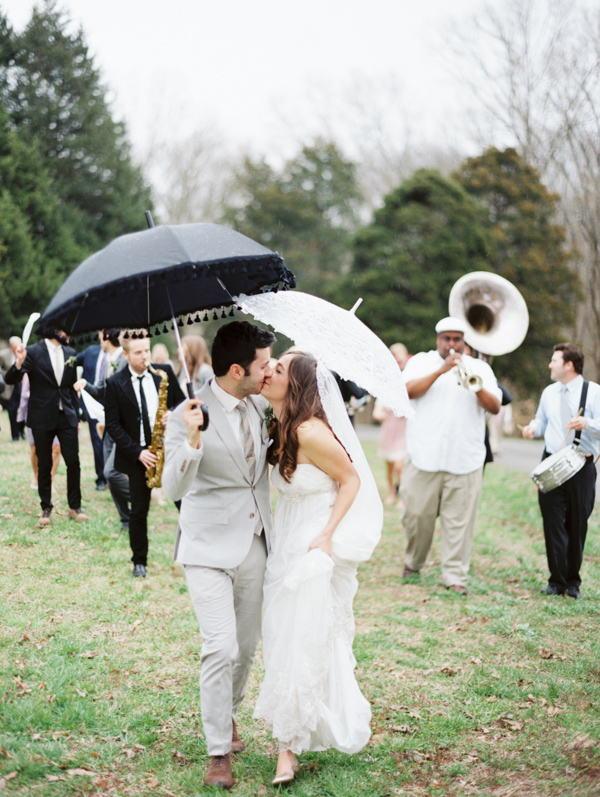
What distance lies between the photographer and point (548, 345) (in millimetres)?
28859

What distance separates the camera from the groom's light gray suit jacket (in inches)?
147

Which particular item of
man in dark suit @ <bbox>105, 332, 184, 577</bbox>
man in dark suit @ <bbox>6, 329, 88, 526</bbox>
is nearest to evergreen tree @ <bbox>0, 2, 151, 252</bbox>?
man in dark suit @ <bbox>6, 329, 88, 526</bbox>

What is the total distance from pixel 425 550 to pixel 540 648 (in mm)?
2167

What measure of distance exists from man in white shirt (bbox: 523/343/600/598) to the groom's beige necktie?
13.0 ft

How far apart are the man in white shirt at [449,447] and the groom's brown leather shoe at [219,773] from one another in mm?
4076

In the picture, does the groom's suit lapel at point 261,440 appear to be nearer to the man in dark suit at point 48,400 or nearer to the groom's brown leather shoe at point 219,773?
the groom's brown leather shoe at point 219,773

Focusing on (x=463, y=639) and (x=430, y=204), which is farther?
(x=430, y=204)

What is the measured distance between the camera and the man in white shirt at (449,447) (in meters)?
7.33

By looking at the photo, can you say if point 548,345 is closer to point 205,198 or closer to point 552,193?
point 552,193

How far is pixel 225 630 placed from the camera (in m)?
3.68

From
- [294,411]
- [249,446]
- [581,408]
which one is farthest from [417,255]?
[249,446]

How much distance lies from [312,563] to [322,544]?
0.11 metres

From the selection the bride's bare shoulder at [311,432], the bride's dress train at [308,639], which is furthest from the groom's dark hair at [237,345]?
the bride's dress train at [308,639]

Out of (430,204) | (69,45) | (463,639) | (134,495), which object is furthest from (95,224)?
(463,639)
